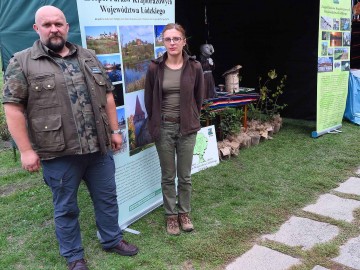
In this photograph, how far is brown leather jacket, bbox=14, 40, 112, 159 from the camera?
2.05m

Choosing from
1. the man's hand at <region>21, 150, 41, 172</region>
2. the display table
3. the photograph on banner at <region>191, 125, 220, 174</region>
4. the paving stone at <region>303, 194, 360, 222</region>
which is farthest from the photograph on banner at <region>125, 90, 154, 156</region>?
the display table

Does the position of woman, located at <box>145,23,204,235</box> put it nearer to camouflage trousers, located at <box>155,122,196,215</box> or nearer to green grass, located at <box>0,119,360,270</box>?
camouflage trousers, located at <box>155,122,196,215</box>

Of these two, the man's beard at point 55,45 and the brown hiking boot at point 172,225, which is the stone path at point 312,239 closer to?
the brown hiking boot at point 172,225

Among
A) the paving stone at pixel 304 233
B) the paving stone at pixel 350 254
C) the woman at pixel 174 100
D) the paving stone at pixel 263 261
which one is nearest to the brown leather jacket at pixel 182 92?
the woman at pixel 174 100

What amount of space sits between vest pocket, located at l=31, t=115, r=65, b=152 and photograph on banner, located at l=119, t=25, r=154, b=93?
0.75m

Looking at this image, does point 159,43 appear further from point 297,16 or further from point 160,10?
point 297,16

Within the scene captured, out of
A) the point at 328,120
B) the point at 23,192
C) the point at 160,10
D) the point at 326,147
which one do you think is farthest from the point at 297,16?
the point at 23,192

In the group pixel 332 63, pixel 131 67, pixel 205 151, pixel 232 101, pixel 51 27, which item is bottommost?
pixel 205 151

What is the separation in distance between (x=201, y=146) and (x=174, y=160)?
143cm

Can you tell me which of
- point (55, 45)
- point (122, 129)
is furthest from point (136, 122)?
point (55, 45)

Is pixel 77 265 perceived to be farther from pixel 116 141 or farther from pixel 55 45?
pixel 55 45

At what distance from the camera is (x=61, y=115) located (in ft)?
6.89

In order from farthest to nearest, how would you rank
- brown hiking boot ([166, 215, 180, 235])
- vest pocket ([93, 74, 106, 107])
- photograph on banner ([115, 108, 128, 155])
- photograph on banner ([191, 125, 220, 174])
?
1. photograph on banner ([191, 125, 220, 174])
2. brown hiking boot ([166, 215, 180, 235])
3. photograph on banner ([115, 108, 128, 155])
4. vest pocket ([93, 74, 106, 107])

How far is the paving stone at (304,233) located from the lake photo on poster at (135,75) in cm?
148
